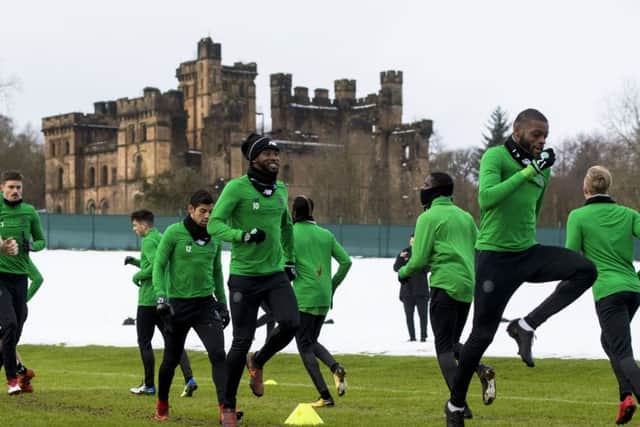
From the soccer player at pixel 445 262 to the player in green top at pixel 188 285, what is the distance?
6.18 ft

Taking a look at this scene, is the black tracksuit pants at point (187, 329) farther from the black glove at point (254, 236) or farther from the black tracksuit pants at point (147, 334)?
the black tracksuit pants at point (147, 334)

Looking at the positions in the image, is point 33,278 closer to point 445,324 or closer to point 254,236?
point 254,236

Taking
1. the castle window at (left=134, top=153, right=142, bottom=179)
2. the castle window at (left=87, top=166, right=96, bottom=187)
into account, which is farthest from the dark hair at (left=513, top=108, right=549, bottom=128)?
the castle window at (left=87, top=166, right=96, bottom=187)

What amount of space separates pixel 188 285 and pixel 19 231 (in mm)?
3287

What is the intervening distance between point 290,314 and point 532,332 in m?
2.14

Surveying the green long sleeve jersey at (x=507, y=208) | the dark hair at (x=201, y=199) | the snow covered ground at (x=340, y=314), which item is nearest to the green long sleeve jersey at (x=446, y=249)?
the green long sleeve jersey at (x=507, y=208)

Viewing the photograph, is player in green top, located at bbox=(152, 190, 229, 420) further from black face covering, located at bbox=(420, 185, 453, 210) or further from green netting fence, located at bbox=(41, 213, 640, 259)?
green netting fence, located at bbox=(41, 213, 640, 259)

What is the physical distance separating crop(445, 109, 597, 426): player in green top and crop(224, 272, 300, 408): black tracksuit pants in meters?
1.74

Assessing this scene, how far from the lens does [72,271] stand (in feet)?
149

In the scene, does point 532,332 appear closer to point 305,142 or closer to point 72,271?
point 72,271

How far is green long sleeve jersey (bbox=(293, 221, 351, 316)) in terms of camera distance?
1346 cm

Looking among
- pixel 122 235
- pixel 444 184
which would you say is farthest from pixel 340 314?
pixel 444 184

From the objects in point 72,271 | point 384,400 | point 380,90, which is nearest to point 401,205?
point 380,90

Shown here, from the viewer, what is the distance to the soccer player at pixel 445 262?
11.1 metres
